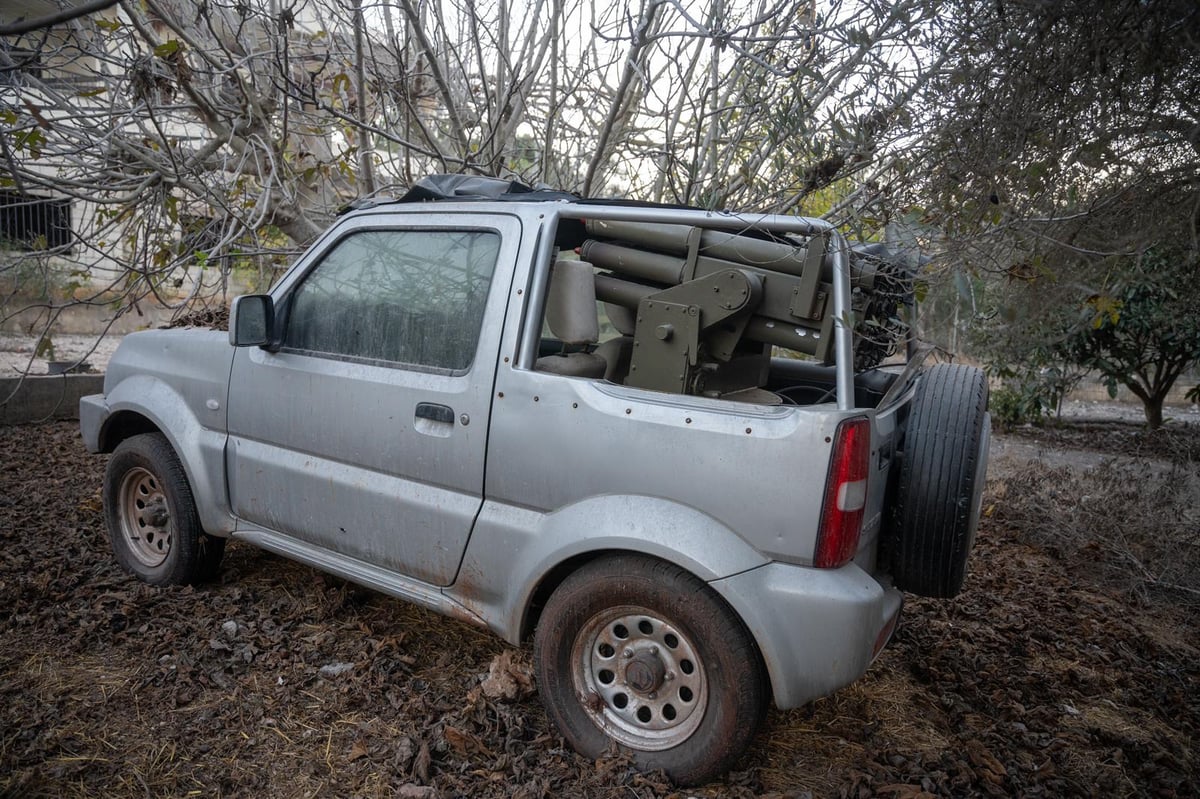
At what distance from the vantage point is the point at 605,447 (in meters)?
2.61

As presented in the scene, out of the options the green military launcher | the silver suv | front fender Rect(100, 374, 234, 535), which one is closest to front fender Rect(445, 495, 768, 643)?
the silver suv

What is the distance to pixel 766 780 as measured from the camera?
2.69 metres

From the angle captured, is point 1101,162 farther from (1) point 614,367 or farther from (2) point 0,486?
(2) point 0,486

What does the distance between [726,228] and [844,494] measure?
1056 millimetres

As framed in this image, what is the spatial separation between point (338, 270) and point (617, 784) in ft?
7.49

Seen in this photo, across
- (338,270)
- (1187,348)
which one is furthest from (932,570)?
(1187,348)

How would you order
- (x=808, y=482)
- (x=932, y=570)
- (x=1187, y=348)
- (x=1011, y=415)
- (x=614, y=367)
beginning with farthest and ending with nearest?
(x=1011, y=415), (x=1187, y=348), (x=614, y=367), (x=932, y=570), (x=808, y=482)

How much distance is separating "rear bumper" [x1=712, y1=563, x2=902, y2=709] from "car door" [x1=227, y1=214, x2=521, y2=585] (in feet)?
3.45

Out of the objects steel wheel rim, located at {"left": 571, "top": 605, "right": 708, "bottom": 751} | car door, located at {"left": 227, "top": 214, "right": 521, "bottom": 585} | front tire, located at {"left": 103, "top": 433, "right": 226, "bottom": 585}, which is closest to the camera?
steel wheel rim, located at {"left": 571, "top": 605, "right": 708, "bottom": 751}

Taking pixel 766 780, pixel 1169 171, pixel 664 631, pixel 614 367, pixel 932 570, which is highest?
pixel 1169 171

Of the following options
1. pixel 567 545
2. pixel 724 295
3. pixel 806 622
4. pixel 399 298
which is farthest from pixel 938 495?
pixel 399 298

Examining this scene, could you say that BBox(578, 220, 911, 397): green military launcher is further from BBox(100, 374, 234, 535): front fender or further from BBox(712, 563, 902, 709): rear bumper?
BBox(100, 374, 234, 535): front fender

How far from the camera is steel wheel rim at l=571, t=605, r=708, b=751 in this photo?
8.47ft

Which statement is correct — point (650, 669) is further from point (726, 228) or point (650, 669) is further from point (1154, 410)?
point (1154, 410)
